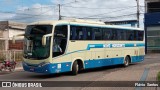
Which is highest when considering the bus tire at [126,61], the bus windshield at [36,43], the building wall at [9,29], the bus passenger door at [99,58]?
the building wall at [9,29]

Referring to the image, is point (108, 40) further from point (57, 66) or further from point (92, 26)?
point (57, 66)

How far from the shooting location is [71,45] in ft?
69.7

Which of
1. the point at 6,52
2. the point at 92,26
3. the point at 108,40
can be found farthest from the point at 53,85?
the point at 6,52

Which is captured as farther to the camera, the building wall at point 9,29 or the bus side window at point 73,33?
the building wall at point 9,29

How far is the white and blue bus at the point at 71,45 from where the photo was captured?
65.0ft

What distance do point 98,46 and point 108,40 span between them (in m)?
1.43

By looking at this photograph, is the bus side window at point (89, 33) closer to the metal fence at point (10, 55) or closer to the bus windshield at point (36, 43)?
the bus windshield at point (36, 43)

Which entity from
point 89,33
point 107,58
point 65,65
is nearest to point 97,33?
point 89,33

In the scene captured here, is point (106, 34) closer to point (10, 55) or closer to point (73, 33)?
point (73, 33)

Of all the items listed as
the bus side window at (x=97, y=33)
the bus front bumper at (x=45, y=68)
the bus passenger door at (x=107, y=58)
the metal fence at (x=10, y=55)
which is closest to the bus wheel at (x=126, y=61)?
the bus passenger door at (x=107, y=58)

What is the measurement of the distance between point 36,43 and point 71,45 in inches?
87.7

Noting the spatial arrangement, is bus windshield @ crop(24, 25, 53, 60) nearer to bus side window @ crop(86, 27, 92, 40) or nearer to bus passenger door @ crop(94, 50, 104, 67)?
bus side window @ crop(86, 27, 92, 40)

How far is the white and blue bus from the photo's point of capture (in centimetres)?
1980

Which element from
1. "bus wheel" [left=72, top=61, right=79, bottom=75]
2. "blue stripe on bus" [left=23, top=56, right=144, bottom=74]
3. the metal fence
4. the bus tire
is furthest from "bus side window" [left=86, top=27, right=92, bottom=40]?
the metal fence
